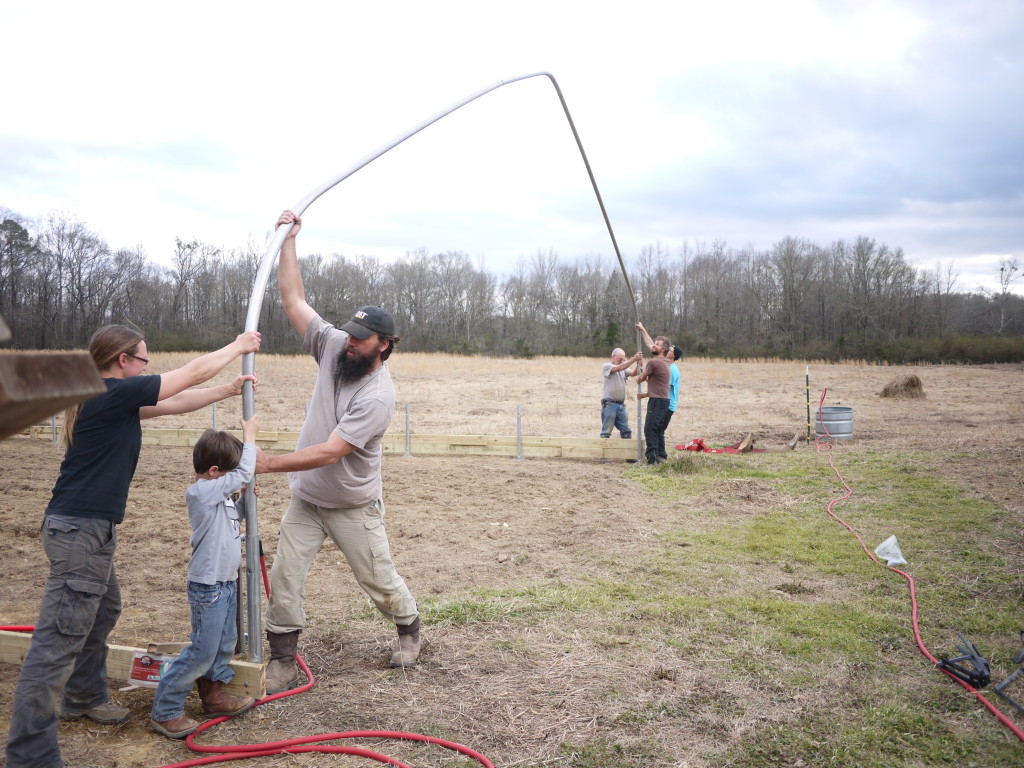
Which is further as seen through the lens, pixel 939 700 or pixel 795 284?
pixel 795 284

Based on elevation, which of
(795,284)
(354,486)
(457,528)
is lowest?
(457,528)

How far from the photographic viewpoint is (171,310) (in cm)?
5634

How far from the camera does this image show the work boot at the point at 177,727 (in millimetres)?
3514

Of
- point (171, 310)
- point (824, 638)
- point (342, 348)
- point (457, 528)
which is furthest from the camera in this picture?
point (171, 310)

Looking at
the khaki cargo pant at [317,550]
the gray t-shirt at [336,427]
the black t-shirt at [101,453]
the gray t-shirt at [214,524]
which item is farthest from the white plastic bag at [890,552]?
the black t-shirt at [101,453]

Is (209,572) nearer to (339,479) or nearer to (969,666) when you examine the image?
(339,479)

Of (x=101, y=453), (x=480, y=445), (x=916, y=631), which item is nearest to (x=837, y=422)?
(x=480, y=445)

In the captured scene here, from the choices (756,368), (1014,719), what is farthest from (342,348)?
(756,368)

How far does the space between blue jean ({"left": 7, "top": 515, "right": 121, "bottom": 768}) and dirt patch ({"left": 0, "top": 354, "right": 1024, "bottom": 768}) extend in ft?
1.33

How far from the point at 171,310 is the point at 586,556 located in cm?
5696

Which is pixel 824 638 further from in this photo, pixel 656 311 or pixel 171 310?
pixel 656 311

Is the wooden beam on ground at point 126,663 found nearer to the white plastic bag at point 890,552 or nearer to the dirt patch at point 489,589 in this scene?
the dirt patch at point 489,589

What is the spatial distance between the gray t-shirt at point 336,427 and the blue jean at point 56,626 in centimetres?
108

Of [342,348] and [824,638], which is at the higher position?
[342,348]
